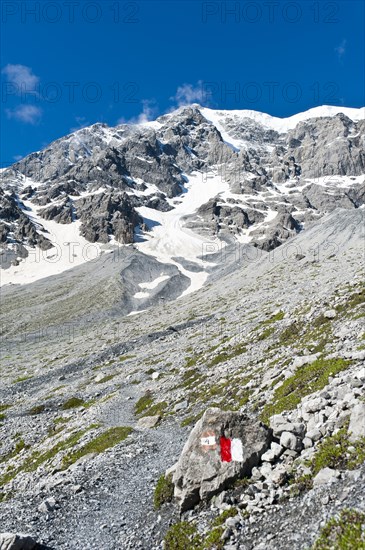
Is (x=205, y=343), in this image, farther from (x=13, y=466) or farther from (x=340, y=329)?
(x=13, y=466)

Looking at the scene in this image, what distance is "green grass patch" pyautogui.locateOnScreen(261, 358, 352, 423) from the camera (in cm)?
1903

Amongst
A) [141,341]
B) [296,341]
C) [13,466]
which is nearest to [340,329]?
[296,341]

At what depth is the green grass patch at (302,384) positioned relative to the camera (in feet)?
62.4

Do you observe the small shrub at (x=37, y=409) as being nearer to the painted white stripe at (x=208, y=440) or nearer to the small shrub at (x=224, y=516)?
the painted white stripe at (x=208, y=440)

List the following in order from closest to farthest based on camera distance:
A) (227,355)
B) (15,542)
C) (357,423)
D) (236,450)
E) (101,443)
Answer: (15,542) → (357,423) → (236,450) → (101,443) → (227,355)

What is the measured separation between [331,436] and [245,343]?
26459 millimetres

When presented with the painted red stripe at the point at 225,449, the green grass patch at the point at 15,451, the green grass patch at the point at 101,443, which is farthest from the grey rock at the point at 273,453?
the green grass patch at the point at 15,451

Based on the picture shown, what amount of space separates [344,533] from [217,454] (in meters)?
5.59

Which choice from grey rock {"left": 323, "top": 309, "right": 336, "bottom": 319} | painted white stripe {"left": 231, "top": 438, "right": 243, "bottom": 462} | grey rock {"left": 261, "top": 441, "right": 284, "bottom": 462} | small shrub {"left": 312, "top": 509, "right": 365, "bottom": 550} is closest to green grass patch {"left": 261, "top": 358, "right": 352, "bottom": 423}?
grey rock {"left": 261, "top": 441, "right": 284, "bottom": 462}

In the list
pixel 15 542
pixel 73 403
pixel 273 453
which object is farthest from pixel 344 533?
pixel 73 403

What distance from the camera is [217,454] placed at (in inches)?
573

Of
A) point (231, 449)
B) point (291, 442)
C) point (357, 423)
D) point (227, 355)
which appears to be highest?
point (357, 423)

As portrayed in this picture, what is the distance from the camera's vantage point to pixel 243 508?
13.0 m

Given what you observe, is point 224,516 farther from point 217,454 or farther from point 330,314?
point 330,314
